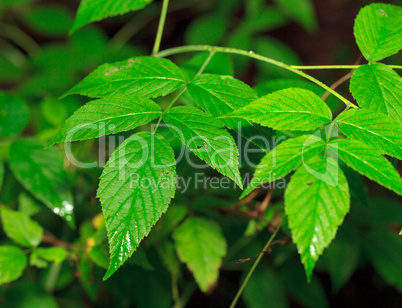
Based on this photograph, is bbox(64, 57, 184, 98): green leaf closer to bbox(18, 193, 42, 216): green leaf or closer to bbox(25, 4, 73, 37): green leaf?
bbox(18, 193, 42, 216): green leaf

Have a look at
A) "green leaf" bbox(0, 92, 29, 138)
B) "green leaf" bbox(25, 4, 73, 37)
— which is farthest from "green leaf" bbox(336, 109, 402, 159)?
"green leaf" bbox(25, 4, 73, 37)

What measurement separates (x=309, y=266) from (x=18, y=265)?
98cm

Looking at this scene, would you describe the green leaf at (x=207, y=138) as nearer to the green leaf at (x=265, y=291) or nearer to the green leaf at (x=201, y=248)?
the green leaf at (x=201, y=248)

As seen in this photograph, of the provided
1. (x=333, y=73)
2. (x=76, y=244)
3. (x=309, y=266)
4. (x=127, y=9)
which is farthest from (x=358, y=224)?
(x=333, y=73)

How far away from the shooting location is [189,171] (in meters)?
1.41

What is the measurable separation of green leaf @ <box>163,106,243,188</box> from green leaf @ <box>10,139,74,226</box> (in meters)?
0.58

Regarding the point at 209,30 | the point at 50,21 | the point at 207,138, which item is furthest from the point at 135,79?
the point at 50,21

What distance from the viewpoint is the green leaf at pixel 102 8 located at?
1159mm

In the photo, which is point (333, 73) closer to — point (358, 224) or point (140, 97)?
point (358, 224)

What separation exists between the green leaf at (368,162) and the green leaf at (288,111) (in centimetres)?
8

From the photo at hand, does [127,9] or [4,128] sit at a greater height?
[127,9]

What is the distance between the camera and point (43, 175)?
1.24 m

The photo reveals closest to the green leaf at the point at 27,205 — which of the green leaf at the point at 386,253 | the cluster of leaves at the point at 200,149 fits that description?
the cluster of leaves at the point at 200,149

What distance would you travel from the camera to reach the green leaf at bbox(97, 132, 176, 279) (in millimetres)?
723
